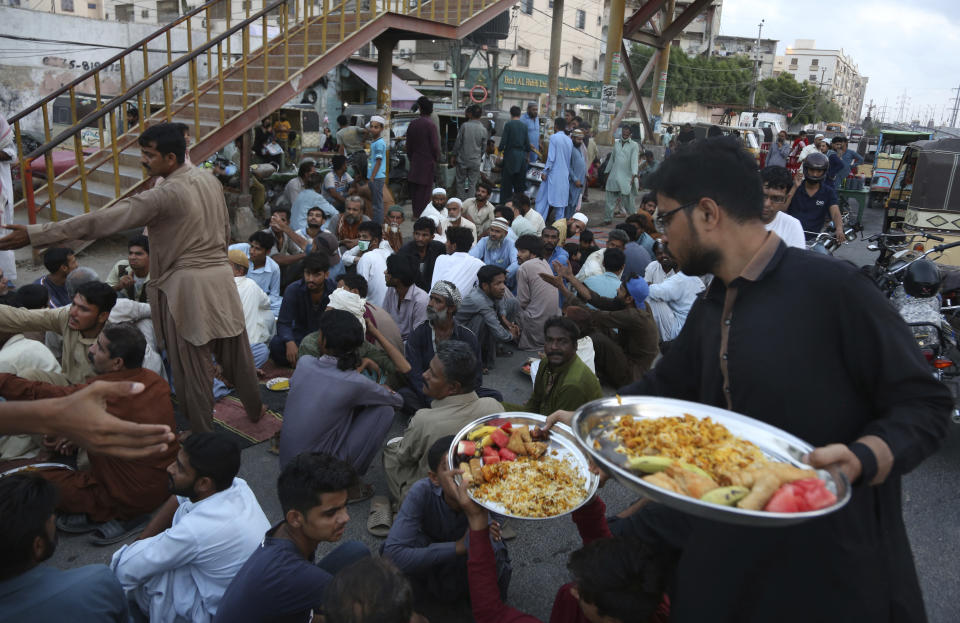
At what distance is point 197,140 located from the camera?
7.87m

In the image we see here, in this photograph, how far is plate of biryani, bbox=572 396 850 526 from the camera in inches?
56.6

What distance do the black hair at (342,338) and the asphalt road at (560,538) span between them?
0.87 meters

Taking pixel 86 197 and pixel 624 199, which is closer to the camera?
pixel 86 197

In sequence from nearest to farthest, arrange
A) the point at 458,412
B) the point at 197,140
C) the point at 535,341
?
the point at 458,412 → the point at 535,341 → the point at 197,140

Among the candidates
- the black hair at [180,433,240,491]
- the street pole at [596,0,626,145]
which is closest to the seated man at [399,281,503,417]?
the black hair at [180,433,240,491]

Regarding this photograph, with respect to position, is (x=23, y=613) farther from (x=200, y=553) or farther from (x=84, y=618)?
(x=200, y=553)

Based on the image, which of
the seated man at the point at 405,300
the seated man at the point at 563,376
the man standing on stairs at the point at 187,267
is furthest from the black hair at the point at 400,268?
the seated man at the point at 563,376

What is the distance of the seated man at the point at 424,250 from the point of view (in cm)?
685

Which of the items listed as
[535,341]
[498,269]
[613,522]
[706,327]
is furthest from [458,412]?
[535,341]

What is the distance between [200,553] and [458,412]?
1.38 metres

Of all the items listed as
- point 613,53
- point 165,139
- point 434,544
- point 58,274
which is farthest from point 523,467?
point 613,53

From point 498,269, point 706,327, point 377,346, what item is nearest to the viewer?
point 706,327

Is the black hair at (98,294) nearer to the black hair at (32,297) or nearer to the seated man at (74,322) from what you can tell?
the seated man at (74,322)

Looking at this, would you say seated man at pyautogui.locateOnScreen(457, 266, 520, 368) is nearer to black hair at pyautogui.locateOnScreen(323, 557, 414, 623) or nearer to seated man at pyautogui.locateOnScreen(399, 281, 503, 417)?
seated man at pyautogui.locateOnScreen(399, 281, 503, 417)
